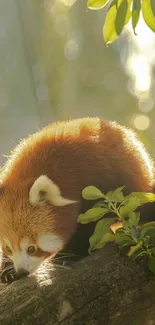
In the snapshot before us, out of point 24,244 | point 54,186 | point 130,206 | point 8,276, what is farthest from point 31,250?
point 130,206

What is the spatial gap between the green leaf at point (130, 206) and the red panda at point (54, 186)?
1.40 ft

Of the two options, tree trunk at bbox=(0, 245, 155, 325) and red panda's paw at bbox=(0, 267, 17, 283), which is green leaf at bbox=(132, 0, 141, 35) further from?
red panda's paw at bbox=(0, 267, 17, 283)

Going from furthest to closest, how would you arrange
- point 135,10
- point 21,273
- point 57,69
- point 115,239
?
point 57,69 → point 21,273 → point 115,239 → point 135,10

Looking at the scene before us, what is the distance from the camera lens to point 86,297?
131 cm

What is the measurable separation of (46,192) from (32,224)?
0.51ft

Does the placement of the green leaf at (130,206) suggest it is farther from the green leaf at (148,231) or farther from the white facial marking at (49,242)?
the white facial marking at (49,242)

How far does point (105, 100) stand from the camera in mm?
7270

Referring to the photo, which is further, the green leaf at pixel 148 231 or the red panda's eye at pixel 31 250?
the red panda's eye at pixel 31 250

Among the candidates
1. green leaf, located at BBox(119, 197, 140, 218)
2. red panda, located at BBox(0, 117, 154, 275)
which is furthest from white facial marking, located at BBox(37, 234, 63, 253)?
green leaf, located at BBox(119, 197, 140, 218)

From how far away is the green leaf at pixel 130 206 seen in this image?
131 cm

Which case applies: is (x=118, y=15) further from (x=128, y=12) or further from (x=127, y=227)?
(x=127, y=227)

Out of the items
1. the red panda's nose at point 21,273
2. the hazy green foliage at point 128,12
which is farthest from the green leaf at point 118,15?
the red panda's nose at point 21,273

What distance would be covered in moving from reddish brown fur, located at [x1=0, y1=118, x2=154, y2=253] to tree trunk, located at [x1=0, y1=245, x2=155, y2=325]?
0.40 meters

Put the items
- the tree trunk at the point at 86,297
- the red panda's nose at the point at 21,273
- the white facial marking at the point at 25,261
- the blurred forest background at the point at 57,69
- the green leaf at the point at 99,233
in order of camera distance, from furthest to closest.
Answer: the blurred forest background at the point at 57,69 < the white facial marking at the point at 25,261 < the red panda's nose at the point at 21,273 < the green leaf at the point at 99,233 < the tree trunk at the point at 86,297
